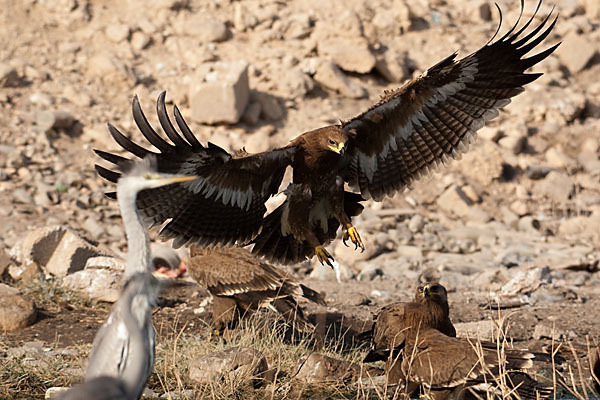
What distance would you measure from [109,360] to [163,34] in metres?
11.0

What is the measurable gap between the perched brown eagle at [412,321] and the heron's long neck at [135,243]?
262 cm

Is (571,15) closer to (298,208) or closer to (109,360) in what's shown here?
(298,208)

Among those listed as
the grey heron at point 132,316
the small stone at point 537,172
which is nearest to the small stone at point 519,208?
the small stone at point 537,172

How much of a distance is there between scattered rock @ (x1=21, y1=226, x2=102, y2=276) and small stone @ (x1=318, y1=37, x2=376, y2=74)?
6.31 metres

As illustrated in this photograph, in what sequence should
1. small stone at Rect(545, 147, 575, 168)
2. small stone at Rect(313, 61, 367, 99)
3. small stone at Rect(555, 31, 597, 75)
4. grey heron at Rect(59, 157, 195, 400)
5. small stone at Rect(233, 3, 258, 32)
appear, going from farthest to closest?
small stone at Rect(555, 31, 597, 75), small stone at Rect(233, 3, 258, 32), small stone at Rect(313, 61, 367, 99), small stone at Rect(545, 147, 575, 168), grey heron at Rect(59, 157, 195, 400)

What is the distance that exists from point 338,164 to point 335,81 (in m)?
6.87

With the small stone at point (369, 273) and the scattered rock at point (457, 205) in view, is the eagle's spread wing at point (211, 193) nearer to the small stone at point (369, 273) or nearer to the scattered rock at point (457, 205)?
the small stone at point (369, 273)

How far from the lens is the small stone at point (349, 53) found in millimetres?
13250

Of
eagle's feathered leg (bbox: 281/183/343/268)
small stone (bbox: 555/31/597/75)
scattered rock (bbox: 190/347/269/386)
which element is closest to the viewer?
scattered rock (bbox: 190/347/269/386)

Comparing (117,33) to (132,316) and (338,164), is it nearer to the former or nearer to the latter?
(338,164)

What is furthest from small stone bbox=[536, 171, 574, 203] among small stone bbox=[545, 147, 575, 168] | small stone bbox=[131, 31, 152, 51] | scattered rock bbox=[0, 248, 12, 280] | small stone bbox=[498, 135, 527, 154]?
scattered rock bbox=[0, 248, 12, 280]

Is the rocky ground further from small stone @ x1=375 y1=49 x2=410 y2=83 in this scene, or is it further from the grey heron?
the grey heron

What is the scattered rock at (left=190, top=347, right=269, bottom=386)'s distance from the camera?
17.3 ft

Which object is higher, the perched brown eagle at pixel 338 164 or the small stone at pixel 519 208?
the perched brown eagle at pixel 338 164
